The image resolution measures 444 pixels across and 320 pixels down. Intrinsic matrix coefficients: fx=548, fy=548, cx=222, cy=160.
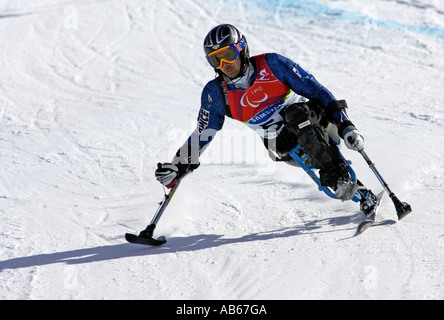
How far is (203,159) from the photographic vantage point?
278 inches

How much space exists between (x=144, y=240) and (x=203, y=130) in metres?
1.15

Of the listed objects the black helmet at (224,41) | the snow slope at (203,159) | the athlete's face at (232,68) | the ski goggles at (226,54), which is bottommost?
the snow slope at (203,159)

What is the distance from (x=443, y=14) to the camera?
11594mm

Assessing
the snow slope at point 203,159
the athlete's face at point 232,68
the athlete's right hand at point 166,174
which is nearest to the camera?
the snow slope at point 203,159

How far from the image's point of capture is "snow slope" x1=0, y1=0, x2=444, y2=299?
423cm

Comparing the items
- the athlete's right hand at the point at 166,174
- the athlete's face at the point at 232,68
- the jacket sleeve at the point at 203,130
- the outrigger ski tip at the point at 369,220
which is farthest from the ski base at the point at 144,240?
the outrigger ski tip at the point at 369,220

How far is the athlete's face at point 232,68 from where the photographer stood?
4.81 m

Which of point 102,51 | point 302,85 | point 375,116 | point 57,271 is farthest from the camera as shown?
point 102,51

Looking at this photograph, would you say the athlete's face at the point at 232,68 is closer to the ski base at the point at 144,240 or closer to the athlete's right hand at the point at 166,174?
the athlete's right hand at the point at 166,174

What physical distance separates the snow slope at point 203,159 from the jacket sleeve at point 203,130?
669 mm

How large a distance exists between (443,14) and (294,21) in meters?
3.13

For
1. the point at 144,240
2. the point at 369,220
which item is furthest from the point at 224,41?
the point at 369,220
